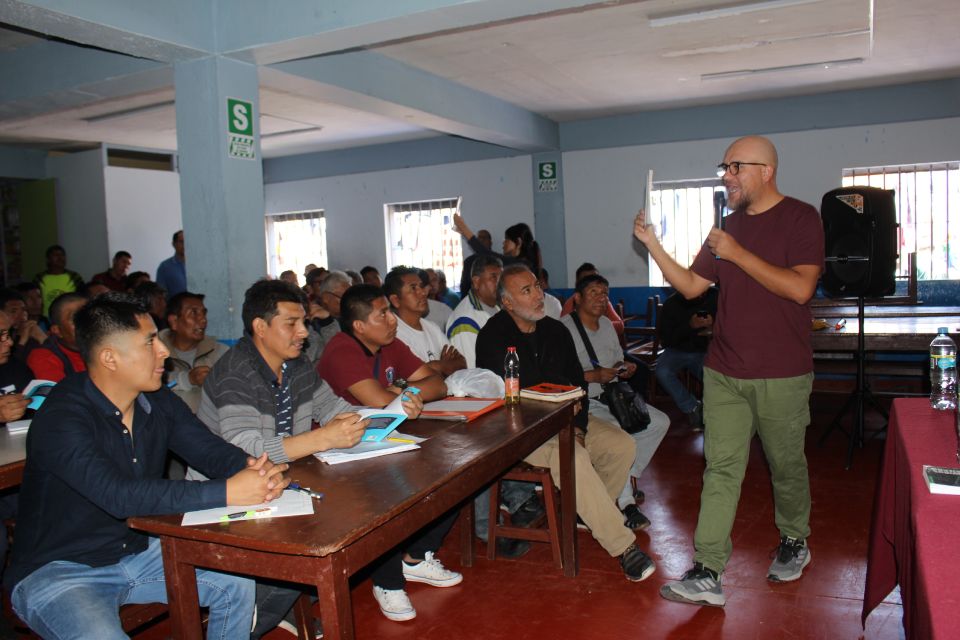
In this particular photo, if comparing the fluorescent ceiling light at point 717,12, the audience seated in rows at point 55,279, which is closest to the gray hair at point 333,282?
the fluorescent ceiling light at point 717,12

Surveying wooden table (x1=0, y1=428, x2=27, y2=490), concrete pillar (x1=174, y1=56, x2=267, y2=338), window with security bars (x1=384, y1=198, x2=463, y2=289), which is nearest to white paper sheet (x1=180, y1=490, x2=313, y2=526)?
wooden table (x1=0, y1=428, x2=27, y2=490)

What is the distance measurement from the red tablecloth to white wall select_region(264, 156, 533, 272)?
8307 millimetres

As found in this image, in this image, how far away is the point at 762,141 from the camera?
298 centimetres

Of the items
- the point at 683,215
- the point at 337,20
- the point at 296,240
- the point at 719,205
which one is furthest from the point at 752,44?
the point at 296,240

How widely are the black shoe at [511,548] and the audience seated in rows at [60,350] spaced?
2175 millimetres

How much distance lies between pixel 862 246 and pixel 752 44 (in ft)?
8.02

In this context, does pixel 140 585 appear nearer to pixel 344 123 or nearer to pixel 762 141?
pixel 762 141

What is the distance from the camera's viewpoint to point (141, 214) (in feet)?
36.2

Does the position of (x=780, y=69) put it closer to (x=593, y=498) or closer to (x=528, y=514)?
(x=528, y=514)

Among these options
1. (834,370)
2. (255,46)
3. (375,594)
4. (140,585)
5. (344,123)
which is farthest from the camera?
(344,123)

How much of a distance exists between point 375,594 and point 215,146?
10.4ft

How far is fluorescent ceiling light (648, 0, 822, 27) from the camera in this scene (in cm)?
560

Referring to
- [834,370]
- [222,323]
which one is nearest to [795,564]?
[834,370]

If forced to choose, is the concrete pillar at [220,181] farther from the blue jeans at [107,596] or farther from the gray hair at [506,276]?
the blue jeans at [107,596]
